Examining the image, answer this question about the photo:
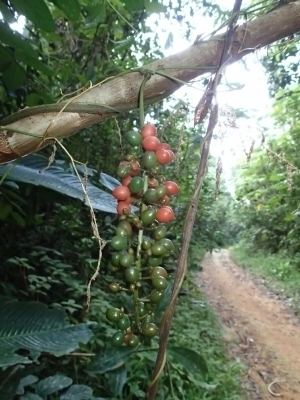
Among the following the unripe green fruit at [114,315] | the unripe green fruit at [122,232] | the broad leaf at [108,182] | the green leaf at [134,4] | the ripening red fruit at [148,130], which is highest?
the green leaf at [134,4]

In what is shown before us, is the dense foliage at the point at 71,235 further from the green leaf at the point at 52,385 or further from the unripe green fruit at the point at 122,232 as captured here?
the unripe green fruit at the point at 122,232

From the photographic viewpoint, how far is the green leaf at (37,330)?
1.13 metres

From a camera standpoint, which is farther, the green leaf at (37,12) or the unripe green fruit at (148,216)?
the green leaf at (37,12)

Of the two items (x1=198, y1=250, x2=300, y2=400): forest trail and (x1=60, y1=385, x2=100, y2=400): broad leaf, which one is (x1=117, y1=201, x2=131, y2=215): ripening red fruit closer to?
(x1=60, y1=385, x2=100, y2=400): broad leaf

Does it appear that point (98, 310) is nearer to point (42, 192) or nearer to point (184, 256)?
point (42, 192)

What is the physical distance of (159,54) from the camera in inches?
172

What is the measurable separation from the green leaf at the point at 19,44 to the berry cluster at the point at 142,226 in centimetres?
83

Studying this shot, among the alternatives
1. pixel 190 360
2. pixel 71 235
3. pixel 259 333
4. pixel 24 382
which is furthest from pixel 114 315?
pixel 259 333

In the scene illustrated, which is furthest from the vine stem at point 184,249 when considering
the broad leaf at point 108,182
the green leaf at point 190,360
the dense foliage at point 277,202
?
the dense foliage at point 277,202

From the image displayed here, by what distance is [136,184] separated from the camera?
73cm

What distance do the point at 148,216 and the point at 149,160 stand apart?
0.30ft

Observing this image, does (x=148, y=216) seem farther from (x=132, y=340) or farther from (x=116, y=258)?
(x=132, y=340)

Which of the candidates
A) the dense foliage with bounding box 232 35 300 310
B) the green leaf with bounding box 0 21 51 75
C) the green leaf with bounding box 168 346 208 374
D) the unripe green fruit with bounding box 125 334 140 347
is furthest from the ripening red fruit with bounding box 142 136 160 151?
the dense foliage with bounding box 232 35 300 310

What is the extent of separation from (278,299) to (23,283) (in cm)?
529
